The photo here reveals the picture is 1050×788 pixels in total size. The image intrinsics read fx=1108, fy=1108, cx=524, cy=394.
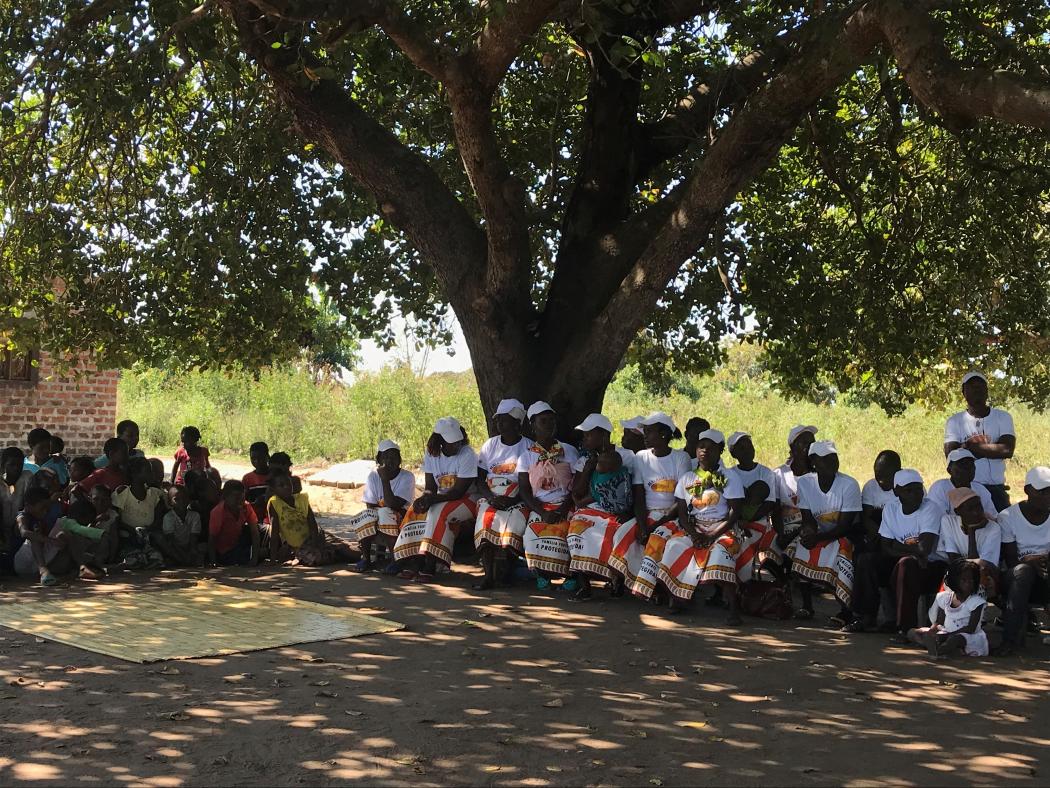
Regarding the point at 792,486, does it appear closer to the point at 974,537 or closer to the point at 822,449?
the point at 822,449

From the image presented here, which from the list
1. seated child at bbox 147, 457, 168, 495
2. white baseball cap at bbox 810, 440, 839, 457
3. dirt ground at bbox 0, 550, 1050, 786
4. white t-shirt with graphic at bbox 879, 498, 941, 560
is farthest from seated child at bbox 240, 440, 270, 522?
white t-shirt with graphic at bbox 879, 498, 941, 560

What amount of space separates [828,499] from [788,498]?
44 cm

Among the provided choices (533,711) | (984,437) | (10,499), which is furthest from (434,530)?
(984,437)

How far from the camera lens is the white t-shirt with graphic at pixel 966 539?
24.1 feet

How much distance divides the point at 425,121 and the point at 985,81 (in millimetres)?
7356

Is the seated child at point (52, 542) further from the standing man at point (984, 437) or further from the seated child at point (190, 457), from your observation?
the standing man at point (984, 437)

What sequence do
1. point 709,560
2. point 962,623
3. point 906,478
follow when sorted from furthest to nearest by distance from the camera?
point 709,560 → point 906,478 → point 962,623

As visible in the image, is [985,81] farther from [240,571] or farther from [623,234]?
[240,571]

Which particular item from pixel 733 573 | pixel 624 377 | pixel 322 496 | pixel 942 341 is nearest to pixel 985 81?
pixel 733 573

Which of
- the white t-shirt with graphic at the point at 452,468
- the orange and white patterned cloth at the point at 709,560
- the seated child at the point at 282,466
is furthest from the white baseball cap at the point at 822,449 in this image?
the seated child at the point at 282,466

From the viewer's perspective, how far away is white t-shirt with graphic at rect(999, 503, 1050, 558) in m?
7.46

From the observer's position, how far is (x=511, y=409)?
30.8 feet

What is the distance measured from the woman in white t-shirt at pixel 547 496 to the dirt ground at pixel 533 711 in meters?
1.18

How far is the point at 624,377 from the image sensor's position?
3450 centimetres
